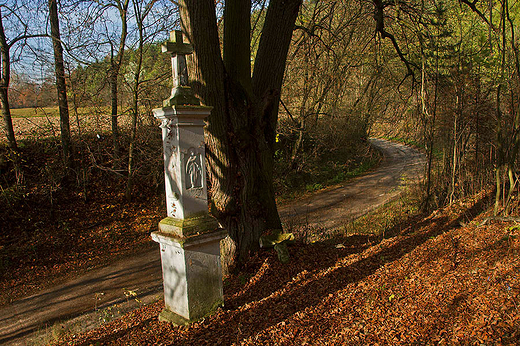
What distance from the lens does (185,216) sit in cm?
370

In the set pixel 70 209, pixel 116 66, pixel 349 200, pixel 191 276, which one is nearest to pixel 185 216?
pixel 191 276

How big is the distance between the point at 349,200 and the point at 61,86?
1013 centimetres

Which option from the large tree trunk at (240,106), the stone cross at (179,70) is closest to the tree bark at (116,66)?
the large tree trunk at (240,106)

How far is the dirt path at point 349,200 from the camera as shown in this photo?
11.1m

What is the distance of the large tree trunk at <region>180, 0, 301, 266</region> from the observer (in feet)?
16.4

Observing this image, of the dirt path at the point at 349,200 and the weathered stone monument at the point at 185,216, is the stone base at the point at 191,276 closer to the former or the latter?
the weathered stone monument at the point at 185,216

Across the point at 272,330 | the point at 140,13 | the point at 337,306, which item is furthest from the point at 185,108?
the point at 140,13

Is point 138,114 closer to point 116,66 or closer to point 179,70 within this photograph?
point 116,66

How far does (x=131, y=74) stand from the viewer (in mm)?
11766

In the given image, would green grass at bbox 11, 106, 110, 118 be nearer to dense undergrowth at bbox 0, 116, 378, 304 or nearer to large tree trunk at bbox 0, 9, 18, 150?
dense undergrowth at bbox 0, 116, 378, 304

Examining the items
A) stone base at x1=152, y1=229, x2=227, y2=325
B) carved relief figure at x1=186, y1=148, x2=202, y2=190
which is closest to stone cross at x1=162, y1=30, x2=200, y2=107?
carved relief figure at x1=186, y1=148, x2=202, y2=190

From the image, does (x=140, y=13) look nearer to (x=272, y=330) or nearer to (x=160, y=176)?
(x=160, y=176)

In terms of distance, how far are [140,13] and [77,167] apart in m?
5.22

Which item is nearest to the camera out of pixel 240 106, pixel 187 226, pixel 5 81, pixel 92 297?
pixel 187 226
